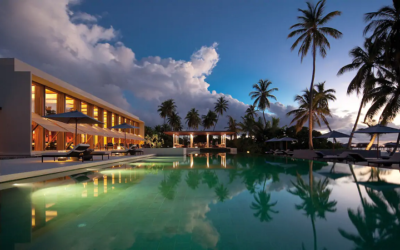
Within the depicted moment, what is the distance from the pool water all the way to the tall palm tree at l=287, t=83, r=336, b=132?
20.0 metres

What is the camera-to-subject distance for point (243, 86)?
35438 mm

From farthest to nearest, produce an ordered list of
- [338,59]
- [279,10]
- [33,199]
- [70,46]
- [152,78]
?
[152,78] < [338,59] < [70,46] < [279,10] < [33,199]

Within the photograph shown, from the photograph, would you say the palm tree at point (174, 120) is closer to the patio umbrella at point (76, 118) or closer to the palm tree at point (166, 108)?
the palm tree at point (166, 108)

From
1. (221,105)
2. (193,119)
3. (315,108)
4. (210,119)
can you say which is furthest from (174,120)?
(315,108)

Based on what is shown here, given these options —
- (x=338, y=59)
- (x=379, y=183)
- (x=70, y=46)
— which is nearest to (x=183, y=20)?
(x=70, y=46)

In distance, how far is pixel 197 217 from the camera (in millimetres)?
3533

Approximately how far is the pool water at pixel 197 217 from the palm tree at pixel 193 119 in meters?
50.2

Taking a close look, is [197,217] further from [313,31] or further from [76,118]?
[313,31]

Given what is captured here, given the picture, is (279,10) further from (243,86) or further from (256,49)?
(243,86)

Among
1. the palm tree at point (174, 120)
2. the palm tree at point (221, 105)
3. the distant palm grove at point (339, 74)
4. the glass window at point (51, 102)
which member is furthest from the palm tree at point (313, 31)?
the palm tree at point (174, 120)

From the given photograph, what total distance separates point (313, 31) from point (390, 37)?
19.7ft

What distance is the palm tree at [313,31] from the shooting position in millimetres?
Result: 18469

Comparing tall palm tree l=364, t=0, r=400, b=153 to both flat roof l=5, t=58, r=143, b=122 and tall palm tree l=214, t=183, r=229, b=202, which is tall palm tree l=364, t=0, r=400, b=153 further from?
flat roof l=5, t=58, r=143, b=122

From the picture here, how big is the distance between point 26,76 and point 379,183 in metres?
19.2
